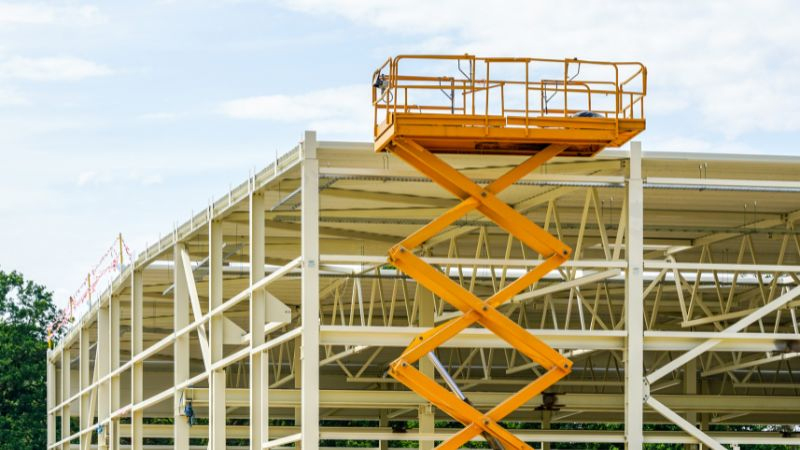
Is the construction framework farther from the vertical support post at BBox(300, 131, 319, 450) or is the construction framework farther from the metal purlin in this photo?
the metal purlin

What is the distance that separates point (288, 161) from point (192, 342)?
30.1 meters

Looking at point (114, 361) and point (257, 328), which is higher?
point (114, 361)

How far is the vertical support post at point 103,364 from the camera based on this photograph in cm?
5512

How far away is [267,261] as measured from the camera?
48.3 metres

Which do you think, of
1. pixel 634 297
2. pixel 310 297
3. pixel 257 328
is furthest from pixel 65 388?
pixel 634 297

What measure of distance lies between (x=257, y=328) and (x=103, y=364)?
2089 centimetres

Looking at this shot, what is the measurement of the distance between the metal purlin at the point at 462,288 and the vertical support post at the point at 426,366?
30.5 ft

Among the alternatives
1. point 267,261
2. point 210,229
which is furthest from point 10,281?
point 210,229

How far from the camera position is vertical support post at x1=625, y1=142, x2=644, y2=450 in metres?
34.0

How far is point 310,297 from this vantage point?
3309cm

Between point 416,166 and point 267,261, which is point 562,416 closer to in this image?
point 267,261

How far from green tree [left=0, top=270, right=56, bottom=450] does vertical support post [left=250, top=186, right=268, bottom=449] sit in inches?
2302

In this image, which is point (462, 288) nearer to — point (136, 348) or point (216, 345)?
point (216, 345)

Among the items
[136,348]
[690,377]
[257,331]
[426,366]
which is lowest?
[426,366]
